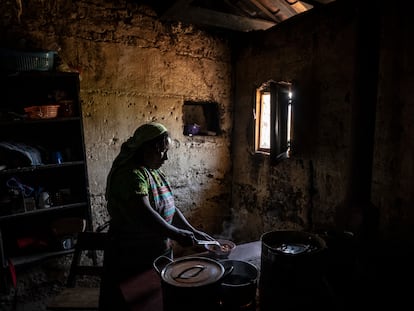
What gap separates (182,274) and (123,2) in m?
3.77

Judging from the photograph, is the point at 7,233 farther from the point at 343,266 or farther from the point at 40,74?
the point at 343,266

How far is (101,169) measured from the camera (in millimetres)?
4051

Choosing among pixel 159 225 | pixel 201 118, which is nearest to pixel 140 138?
pixel 159 225

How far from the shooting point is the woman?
2.18 m

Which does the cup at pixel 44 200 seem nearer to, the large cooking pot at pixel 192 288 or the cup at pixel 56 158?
the cup at pixel 56 158

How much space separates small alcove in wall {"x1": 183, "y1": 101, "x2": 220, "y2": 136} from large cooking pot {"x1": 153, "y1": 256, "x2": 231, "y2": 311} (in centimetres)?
334

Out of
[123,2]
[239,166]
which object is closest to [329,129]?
[239,166]

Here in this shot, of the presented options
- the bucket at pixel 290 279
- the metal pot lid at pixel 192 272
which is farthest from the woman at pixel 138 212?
the bucket at pixel 290 279

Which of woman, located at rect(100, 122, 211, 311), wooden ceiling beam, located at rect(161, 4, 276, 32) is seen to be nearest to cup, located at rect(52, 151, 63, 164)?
woman, located at rect(100, 122, 211, 311)

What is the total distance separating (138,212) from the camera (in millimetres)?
2219

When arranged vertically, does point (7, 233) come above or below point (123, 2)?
below

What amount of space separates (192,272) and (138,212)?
827 mm

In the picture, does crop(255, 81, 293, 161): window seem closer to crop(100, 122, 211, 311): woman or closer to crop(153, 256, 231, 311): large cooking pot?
crop(100, 122, 211, 311): woman

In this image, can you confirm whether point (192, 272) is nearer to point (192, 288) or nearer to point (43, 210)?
point (192, 288)
